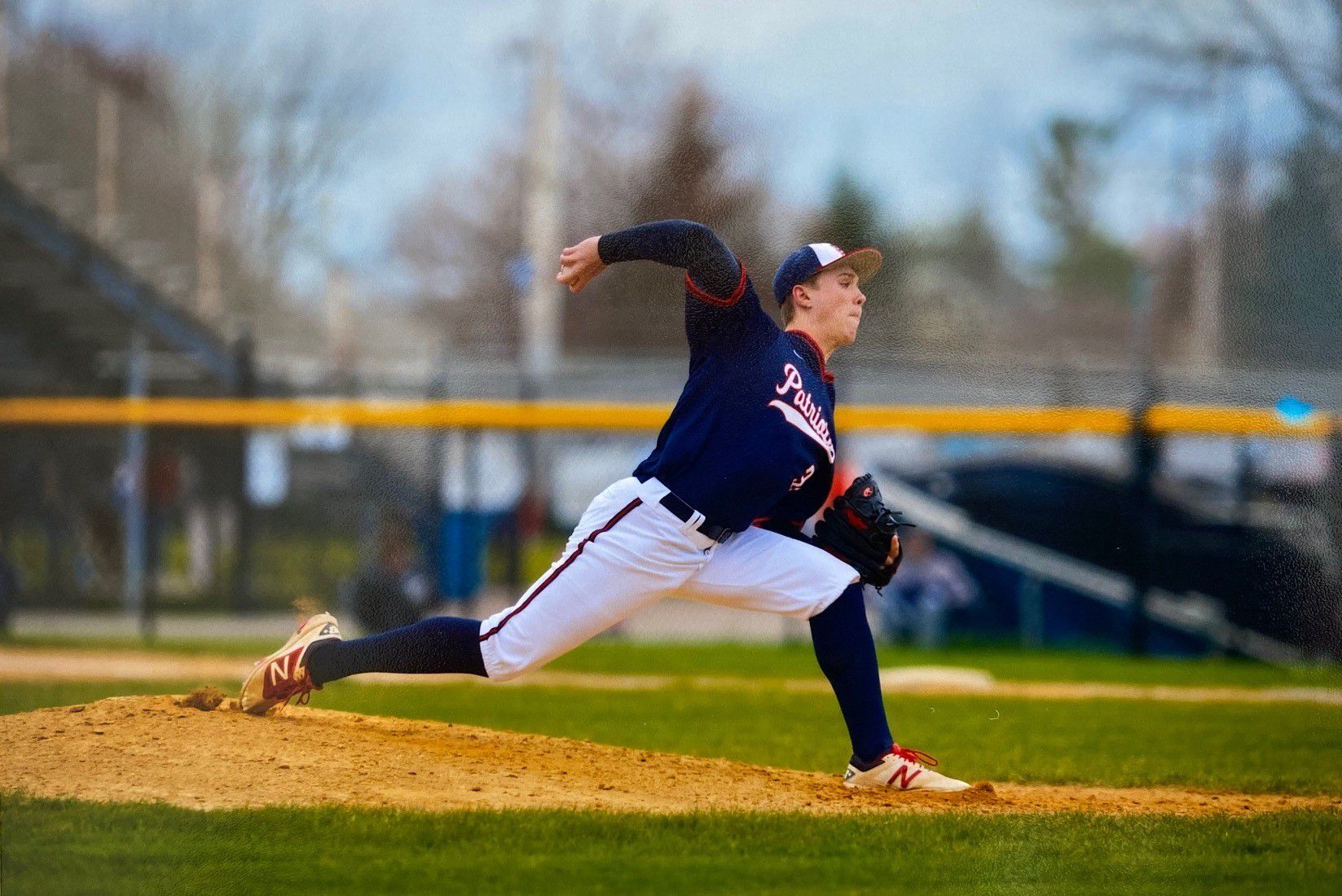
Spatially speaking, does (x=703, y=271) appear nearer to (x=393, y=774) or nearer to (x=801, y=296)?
(x=801, y=296)

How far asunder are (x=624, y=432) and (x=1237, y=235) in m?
4.12

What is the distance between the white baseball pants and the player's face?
65 cm

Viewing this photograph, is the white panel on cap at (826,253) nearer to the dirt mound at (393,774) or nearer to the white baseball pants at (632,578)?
the white baseball pants at (632,578)

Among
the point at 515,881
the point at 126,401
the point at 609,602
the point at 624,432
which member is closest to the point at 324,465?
the point at 126,401

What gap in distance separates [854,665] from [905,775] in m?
0.36

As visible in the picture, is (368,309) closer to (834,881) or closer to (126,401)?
(126,401)

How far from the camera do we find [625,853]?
318cm

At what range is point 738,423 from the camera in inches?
148

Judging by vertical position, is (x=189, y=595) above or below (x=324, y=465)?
below

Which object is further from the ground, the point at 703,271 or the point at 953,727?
the point at 703,271

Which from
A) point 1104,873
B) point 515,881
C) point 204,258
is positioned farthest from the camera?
point 204,258

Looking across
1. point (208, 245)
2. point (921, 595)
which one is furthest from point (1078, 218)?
point (208, 245)

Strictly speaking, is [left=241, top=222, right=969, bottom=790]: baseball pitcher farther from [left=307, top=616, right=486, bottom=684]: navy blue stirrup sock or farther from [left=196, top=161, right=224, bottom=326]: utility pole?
[left=196, top=161, right=224, bottom=326]: utility pole

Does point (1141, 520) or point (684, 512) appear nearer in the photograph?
point (684, 512)
